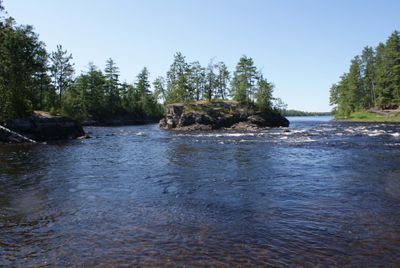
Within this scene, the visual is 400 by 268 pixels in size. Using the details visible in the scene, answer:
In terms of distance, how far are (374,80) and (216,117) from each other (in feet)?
224

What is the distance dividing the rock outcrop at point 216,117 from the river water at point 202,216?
196ft

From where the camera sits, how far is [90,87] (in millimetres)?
111188

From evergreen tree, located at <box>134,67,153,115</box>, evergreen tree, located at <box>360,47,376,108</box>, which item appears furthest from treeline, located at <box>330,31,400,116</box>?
evergreen tree, located at <box>134,67,153,115</box>

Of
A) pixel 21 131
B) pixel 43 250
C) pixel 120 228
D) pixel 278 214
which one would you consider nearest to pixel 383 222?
pixel 278 214

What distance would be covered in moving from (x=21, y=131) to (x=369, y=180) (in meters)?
44.3

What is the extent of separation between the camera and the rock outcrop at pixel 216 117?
81.8m

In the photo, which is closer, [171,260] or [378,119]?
[171,260]

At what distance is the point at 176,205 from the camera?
516 inches

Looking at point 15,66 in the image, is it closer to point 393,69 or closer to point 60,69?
point 60,69

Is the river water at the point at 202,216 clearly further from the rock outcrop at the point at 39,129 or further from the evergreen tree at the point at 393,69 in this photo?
the evergreen tree at the point at 393,69

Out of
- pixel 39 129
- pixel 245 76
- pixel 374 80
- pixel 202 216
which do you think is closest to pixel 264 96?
pixel 245 76

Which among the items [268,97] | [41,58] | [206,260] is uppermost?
[41,58]

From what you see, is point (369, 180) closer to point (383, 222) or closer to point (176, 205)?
point (383, 222)

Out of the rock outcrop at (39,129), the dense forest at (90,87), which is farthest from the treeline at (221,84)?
the rock outcrop at (39,129)
